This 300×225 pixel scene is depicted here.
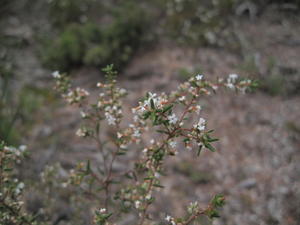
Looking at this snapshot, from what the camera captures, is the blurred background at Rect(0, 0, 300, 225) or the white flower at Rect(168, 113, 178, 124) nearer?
the white flower at Rect(168, 113, 178, 124)

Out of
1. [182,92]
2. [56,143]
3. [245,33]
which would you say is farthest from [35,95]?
[245,33]

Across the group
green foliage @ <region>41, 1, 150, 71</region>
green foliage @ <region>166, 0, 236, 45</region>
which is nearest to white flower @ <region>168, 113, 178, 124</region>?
green foliage @ <region>41, 1, 150, 71</region>

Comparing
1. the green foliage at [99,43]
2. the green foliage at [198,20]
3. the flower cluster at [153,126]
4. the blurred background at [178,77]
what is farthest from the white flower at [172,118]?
the green foliage at [198,20]

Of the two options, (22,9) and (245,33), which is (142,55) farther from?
(22,9)

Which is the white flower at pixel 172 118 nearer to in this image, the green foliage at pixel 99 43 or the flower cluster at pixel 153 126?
the flower cluster at pixel 153 126

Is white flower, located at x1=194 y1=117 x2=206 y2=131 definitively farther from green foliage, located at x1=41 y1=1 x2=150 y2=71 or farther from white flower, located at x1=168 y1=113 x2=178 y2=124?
green foliage, located at x1=41 y1=1 x2=150 y2=71

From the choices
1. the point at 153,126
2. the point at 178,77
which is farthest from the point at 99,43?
the point at 153,126

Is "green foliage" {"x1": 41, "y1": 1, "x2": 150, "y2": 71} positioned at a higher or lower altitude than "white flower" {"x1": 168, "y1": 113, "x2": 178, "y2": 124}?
higher

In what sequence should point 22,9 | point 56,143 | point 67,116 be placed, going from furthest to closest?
point 22,9
point 67,116
point 56,143
